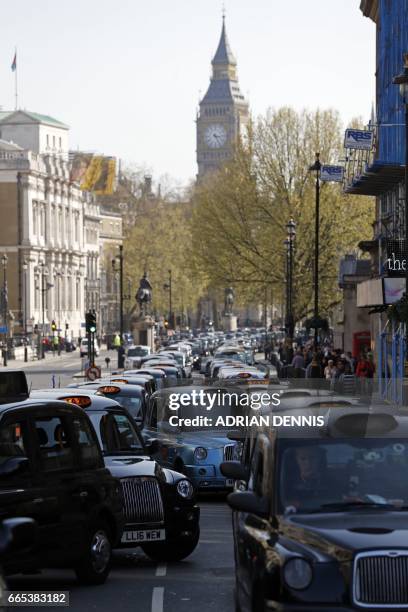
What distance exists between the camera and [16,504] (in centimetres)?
1322

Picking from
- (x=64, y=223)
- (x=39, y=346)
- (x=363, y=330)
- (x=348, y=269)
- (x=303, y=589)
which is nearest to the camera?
(x=303, y=589)

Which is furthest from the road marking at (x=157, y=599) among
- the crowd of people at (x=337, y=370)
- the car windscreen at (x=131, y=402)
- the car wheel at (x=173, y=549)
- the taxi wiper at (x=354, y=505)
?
the crowd of people at (x=337, y=370)

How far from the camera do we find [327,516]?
10.3 metres

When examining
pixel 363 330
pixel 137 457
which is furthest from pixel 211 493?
pixel 363 330

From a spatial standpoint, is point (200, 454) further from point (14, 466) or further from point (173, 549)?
point (14, 466)

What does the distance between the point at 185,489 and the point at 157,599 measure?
9.28 ft

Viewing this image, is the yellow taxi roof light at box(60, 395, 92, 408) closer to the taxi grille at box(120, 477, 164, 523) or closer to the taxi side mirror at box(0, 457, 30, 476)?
the taxi grille at box(120, 477, 164, 523)

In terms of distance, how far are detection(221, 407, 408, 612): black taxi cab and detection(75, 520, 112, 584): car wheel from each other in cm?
263

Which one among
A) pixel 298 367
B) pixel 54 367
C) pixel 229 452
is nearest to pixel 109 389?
pixel 229 452

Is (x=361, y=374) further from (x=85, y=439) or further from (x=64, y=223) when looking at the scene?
(x=64, y=223)

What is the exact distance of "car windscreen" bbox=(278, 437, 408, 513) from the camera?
1059 centimetres

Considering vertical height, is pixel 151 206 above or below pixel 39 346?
above

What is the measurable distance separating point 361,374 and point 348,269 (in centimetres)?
2493

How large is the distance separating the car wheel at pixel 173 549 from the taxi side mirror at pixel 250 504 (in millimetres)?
5473
